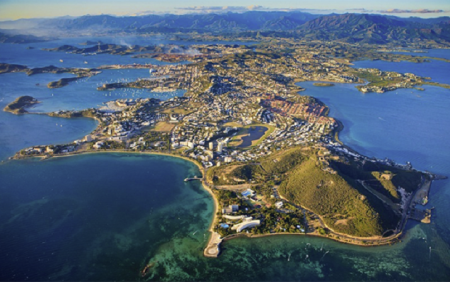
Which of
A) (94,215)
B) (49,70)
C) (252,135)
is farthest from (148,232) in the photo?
(49,70)

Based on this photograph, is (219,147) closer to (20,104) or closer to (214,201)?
(214,201)

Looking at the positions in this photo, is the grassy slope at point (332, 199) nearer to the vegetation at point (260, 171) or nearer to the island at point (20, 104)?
the vegetation at point (260, 171)

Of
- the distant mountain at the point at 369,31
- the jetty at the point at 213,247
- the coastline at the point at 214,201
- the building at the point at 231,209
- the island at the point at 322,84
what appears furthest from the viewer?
the distant mountain at the point at 369,31

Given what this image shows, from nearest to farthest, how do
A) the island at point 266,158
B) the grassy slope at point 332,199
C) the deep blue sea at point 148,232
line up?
the deep blue sea at point 148,232 → the grassy slope at point 332,199 → the island at point 266,158

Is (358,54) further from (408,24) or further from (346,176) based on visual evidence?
(408,24)

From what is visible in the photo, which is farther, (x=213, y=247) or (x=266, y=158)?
(x=266, y=158)

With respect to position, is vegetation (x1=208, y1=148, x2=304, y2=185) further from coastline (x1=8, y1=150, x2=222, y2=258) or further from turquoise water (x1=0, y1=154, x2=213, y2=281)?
turquoise water (x1=0, y1=154, x2=213, y2=281)

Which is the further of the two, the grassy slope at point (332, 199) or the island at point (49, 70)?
the island at point (49, 70)

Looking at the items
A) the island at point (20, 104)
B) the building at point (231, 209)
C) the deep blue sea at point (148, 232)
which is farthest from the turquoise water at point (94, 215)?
the island at point (20, 104)
